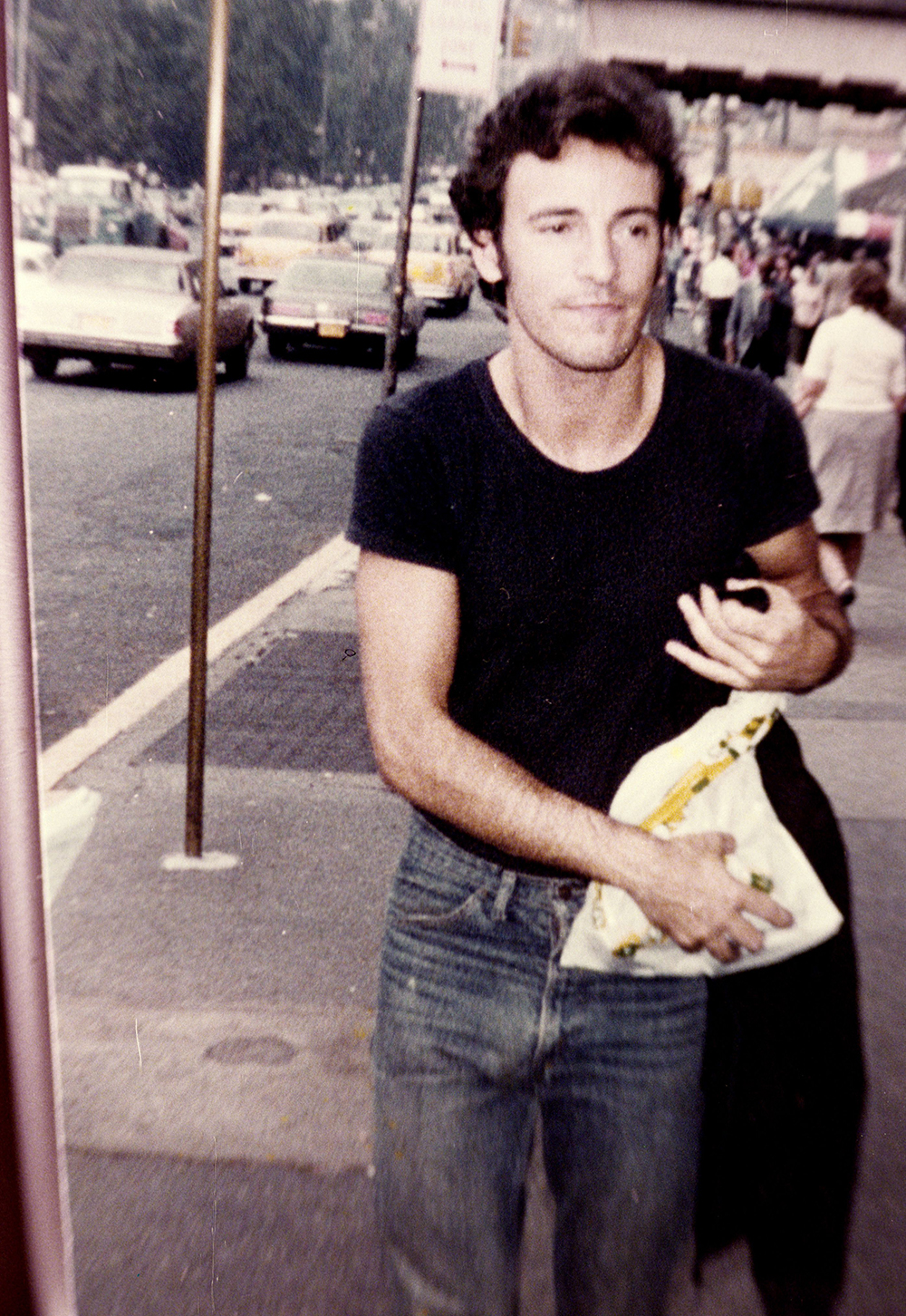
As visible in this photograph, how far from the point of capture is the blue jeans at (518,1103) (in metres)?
1.51

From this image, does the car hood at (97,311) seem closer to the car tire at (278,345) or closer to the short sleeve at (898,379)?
the short sleeve at (898,379)

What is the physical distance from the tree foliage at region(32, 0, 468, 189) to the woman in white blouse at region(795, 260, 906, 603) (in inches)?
126

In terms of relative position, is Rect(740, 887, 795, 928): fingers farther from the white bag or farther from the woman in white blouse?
the woman in white blouse

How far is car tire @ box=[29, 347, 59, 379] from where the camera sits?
867 cm

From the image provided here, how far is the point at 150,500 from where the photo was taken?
8500 mm

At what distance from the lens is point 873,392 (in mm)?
5734

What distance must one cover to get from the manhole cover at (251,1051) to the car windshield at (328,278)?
37.2 ft

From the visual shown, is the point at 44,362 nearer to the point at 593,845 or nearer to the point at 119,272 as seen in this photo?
the point at 119,272

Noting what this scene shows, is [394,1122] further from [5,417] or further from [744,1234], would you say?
[5,417]

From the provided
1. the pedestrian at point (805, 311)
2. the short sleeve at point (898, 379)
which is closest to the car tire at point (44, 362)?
the short sleeve at point (898, 379)

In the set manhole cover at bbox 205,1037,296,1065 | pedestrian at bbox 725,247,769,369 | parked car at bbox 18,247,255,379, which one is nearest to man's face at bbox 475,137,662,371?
manhole cover at bbox 205,1037,296,1065

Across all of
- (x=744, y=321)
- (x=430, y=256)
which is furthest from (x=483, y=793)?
(x=744, y=321)

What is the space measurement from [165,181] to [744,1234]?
6.76 feet

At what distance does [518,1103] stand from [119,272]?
28.7 ft
